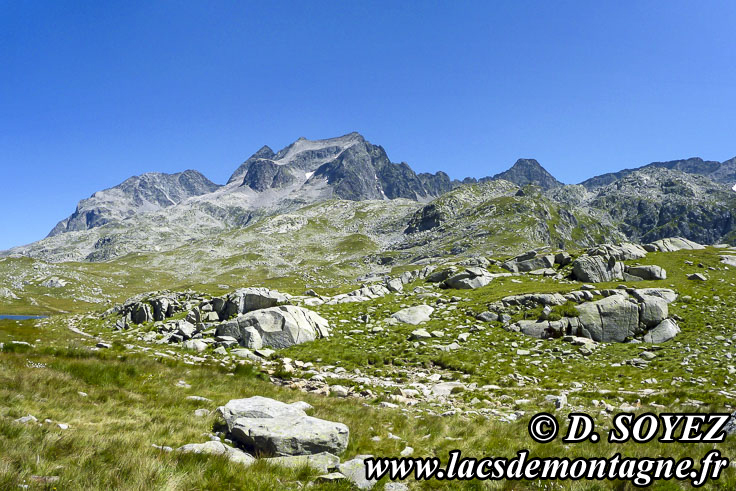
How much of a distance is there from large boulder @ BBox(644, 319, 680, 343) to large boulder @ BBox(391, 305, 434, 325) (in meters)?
15.9

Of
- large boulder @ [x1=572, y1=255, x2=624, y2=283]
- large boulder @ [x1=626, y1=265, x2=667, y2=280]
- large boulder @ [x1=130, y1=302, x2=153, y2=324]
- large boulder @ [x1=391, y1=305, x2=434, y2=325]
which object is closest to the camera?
large boulder @ [x1=391, y1=305, x2=434, y2=325]

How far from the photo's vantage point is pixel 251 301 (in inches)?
1356

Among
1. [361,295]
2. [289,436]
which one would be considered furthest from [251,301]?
[289,436]

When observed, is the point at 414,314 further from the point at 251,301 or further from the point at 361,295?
the point at 251,301

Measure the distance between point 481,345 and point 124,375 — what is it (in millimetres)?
20668

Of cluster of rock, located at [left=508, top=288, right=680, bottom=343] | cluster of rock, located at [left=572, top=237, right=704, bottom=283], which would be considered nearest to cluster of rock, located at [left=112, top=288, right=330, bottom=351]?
cluster of rock, located at [left=508, top=288, right=680, bottom=343]

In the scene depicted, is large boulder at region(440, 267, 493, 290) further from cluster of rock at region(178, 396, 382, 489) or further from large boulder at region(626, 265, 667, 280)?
cluster of rock at region(178, 396, 382, 489)

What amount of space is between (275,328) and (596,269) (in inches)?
1501

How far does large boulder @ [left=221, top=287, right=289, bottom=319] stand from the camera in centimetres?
3384

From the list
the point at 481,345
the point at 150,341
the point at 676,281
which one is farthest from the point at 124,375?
the point at 676,281

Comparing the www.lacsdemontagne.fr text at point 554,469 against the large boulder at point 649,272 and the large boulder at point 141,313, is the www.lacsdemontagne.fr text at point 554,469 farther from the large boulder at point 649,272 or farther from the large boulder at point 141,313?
the large boulder at point 141,313

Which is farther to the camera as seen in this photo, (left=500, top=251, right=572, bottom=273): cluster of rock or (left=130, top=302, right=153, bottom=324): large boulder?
(left=130, top=302, right=153, bottom=324): large boulder

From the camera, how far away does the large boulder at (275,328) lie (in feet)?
83.1

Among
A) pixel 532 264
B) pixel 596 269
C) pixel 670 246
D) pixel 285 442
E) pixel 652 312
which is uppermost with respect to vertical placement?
pixel 670 246
